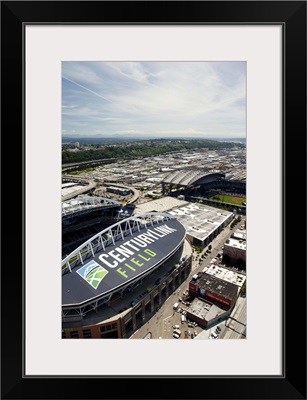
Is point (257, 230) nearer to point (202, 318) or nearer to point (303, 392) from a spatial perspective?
point (303, 392)

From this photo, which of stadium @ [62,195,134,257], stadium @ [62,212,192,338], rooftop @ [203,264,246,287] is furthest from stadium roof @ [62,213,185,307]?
stadium @ [62,195,134,257]

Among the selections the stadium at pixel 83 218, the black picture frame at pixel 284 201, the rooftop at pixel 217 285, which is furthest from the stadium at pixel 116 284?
the stadium at pixel 83 218

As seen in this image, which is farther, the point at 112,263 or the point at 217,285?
the point at 217,285

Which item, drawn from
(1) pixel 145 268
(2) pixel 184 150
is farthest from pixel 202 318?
(2) pixel 184 150

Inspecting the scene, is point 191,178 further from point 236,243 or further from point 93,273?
point 93,273

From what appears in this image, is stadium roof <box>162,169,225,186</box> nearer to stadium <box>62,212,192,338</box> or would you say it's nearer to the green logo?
stadium <box>62,212,192,338</box>

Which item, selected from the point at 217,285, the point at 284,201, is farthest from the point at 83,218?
the point at 284,201
